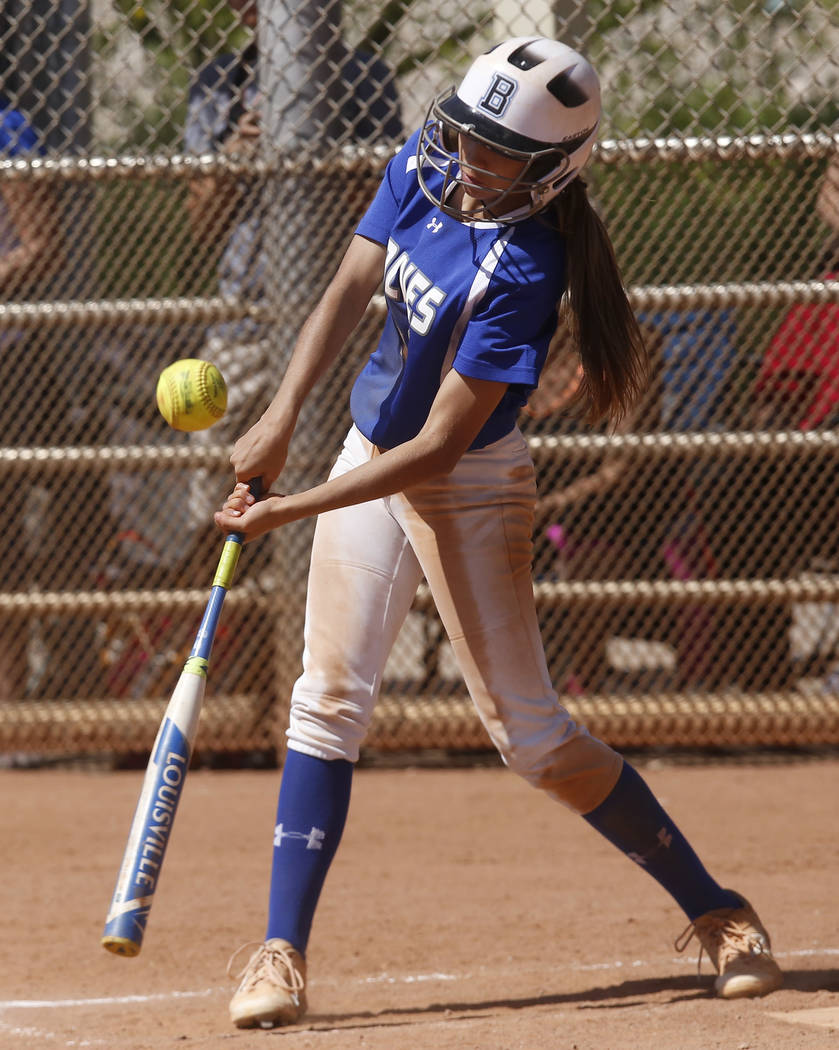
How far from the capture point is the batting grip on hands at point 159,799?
97.0 inches

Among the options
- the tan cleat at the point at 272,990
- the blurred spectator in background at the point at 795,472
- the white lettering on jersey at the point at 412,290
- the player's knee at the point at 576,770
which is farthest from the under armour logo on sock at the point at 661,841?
the blurred spectator in background at the point at 795,472

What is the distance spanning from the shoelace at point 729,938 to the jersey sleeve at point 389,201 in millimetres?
1666

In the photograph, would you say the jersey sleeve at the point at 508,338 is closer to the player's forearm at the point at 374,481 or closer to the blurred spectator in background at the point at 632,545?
the player's forearm at the point at 374,481

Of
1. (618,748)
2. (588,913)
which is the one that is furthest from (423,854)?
(618,748)

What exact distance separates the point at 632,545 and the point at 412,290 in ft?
9.01

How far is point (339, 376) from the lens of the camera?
5152 millimetres

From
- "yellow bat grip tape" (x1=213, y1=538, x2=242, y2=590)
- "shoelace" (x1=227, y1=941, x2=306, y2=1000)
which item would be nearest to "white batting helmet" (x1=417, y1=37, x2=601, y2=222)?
"yellow bat grip tape" (x1=213, y1=538, x2=242, y2=590)

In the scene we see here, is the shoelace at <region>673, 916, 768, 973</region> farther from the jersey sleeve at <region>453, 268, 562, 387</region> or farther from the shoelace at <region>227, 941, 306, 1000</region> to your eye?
the jersey sleeve at <region>453, 268, 562, 387</region>

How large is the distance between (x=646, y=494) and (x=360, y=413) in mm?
2479

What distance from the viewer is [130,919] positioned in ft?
8.07

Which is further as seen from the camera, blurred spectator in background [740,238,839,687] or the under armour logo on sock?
blurred spectator in background [740,238,839,687]

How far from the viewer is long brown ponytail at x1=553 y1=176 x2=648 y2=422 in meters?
2.74

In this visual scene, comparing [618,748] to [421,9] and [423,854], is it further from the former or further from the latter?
[421,9]

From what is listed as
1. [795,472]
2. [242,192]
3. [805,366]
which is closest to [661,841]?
[795,472]
